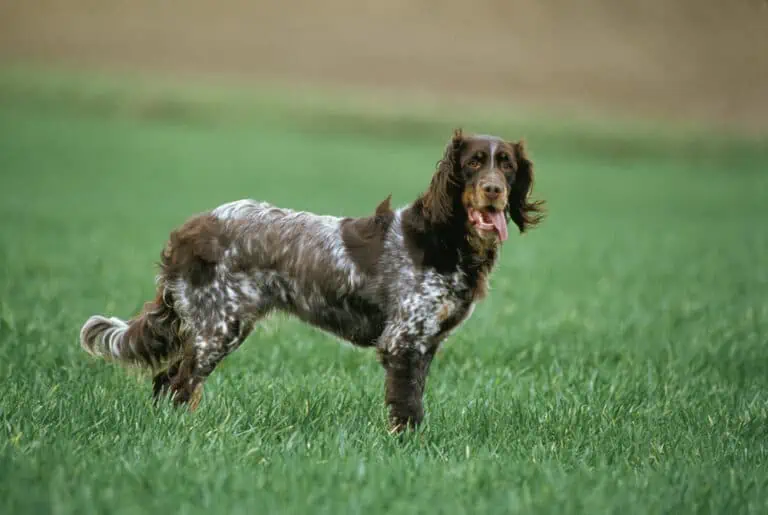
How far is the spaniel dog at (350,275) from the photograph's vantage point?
232 inches

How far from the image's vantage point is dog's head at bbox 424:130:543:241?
5.82 metres

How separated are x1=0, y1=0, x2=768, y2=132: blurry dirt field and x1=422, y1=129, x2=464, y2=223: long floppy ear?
135 ft

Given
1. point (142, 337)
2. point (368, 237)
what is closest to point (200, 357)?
point (142, 337)

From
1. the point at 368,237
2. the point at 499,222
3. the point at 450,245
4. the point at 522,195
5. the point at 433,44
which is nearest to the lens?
the point at 499,222

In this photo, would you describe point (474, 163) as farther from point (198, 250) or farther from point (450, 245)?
point (198, 250)

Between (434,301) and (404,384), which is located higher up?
(434,301)

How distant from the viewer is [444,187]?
586cm

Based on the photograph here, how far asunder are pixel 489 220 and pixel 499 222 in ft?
0.22

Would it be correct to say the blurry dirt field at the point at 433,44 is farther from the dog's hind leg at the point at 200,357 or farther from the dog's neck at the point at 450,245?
the dog's hind leg at the point at 200,357

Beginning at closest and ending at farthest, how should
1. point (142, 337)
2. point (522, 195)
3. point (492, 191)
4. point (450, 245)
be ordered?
point (492, 191), point (450, 245), point (522, 195), point (142, 337)

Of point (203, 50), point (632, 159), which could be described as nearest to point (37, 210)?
point (632, 159)

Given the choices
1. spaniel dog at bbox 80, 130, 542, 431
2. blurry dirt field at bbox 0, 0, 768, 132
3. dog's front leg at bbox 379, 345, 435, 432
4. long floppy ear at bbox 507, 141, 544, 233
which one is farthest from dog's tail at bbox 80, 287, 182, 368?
blurry dirt field at bbox 0, 0, 768, 132

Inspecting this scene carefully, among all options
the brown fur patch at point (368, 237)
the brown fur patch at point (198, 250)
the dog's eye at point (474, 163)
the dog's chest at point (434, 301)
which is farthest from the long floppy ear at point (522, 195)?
the brown fur patch at point (198, 250)

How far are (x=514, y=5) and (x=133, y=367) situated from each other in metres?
46.1
